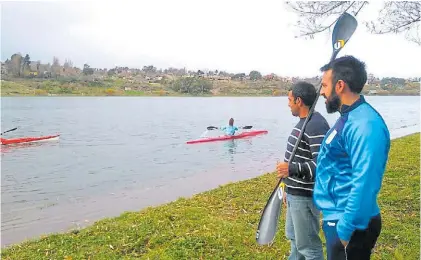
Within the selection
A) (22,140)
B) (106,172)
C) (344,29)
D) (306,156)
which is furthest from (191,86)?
(306,156)

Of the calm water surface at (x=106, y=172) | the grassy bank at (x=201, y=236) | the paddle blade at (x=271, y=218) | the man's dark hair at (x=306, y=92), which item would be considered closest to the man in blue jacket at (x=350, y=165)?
the man's dark hair at (x=306, y=92)

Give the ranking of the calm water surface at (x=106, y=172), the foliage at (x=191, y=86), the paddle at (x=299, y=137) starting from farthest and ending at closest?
the foliage at (x=191, y=86)
the calm water surface at (x=106, y=172)
the paddle at (x=299, y=137)

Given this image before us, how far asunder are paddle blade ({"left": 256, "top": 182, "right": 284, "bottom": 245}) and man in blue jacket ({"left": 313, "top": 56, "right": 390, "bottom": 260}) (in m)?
1.25

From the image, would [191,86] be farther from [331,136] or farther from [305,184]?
[331,136]

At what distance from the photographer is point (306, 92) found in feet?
12.1

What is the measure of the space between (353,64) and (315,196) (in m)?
0.98

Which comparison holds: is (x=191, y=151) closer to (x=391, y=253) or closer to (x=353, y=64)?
(x=391, y=253)

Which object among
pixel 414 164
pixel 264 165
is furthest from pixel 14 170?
pixel 414 164

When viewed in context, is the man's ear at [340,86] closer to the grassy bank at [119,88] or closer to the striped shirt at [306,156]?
the striped shirt at [306,156]

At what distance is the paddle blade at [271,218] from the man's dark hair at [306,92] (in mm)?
971

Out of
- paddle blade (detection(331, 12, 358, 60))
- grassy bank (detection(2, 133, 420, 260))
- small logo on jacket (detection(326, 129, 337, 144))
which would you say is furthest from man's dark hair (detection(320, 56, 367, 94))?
grassy bank (detection(2, 133, 420, 260))

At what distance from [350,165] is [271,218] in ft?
5.50

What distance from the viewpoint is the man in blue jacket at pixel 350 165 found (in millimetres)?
2455

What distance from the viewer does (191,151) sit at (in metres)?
21.3
